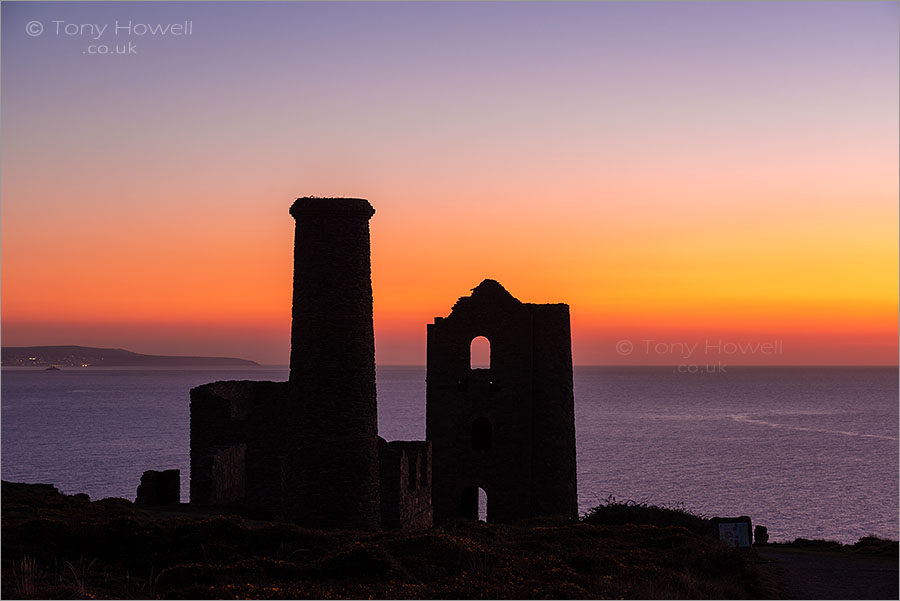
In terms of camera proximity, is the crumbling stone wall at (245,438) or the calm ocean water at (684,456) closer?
the crumbling stone wall at (245,438)

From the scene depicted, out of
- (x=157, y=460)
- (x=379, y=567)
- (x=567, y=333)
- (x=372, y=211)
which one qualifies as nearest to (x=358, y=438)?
(x=372, y=211)

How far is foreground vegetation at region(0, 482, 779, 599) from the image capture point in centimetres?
1706

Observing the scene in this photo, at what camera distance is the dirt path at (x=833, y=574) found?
19922mm

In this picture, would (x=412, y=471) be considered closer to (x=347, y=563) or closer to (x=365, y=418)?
(x=365, y=418)

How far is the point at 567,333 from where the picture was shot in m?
37.8

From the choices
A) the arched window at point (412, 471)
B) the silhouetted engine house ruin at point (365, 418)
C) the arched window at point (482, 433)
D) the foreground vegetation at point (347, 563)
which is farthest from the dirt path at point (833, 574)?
the arched window at point (482, 433)

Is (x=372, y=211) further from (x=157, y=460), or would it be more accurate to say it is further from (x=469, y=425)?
(x=157, y=460)

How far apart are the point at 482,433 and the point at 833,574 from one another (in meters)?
17.3

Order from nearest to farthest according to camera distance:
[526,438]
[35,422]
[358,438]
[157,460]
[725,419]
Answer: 1. [358,438]
2. [526,438]
3. [157,460]
4. [35,422]
5. [725,419]

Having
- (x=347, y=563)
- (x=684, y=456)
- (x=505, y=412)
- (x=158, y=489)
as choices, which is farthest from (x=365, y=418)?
(x=684, y=456)

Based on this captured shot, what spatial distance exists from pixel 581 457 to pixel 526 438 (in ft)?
223

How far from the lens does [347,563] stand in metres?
18.5

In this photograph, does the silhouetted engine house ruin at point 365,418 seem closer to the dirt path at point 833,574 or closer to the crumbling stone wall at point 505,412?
the crumbling stone wall at point 505,412

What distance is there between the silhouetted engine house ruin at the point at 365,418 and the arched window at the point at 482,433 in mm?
56
